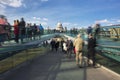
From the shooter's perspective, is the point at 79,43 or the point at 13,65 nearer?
the point at 13,65

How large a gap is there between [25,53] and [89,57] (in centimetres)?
462

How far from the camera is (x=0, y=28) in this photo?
1301cm

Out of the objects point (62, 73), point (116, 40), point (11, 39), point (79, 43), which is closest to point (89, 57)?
point (79, 43)

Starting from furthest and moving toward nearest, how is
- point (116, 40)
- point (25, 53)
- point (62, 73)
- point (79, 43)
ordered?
point (25, 53)
point (79, 43)
point (116, 40)
point (62, 73)

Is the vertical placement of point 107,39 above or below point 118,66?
above

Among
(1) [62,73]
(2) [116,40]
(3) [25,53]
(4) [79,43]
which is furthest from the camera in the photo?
(3) [25,53]

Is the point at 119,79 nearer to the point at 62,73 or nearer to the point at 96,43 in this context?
the point at 62,73

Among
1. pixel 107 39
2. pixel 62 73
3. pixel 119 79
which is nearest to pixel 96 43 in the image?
pixel 107 39

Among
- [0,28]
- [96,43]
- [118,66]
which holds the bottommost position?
[118,66]

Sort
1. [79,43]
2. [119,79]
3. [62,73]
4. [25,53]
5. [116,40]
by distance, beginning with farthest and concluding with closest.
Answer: [25,53] → [79,43] → [116,40] → [62,73] → [119,79]

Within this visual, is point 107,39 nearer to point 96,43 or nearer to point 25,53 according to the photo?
point 96,43

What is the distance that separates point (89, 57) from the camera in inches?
621

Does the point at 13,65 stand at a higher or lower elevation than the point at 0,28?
lower

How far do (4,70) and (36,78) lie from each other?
7.30ft
